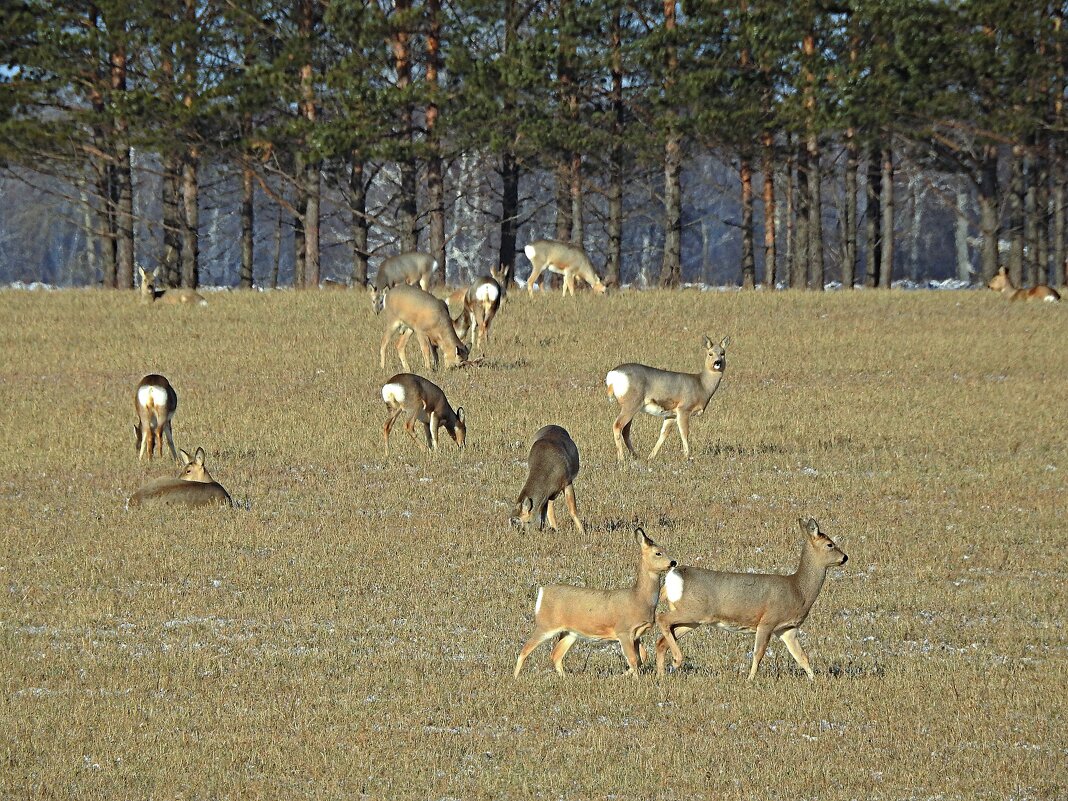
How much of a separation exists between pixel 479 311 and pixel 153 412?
947 centimetres

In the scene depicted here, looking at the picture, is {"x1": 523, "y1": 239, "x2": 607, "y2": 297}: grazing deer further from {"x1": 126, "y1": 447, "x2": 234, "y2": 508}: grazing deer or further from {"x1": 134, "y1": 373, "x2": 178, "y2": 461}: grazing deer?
{"x1": 126, "y1": 447, "x2": 234, "y2": 508}: grazing deer

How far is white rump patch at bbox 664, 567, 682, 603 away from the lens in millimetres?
8211

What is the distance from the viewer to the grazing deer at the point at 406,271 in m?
29.7

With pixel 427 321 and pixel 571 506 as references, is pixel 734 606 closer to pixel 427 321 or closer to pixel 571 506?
pixel 571 506

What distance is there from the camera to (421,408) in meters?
16.9

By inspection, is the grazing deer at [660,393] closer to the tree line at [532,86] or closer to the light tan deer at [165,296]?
the light tan deer at [165,296]

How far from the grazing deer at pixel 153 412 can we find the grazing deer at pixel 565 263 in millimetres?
14694

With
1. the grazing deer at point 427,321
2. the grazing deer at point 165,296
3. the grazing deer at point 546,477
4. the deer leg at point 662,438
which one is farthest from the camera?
the grazing deer at point 165,296

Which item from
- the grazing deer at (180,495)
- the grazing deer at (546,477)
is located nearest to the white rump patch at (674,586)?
the grazing deer at (546,477)

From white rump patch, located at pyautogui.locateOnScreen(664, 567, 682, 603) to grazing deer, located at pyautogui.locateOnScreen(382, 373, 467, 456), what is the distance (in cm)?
871

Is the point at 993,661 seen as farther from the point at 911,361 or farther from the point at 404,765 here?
the point at 911,361

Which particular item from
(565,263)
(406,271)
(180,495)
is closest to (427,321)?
(406,271)

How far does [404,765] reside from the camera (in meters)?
6.93

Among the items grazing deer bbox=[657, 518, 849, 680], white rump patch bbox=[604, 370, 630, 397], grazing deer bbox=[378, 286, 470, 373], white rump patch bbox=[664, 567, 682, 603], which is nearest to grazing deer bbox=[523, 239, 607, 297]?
grazing deer bbox=[378, 286, 470, 373]
